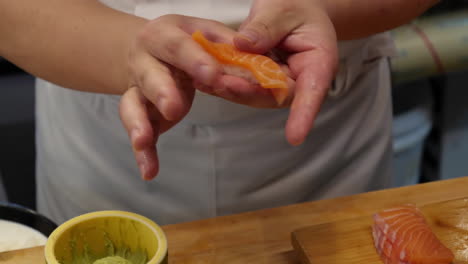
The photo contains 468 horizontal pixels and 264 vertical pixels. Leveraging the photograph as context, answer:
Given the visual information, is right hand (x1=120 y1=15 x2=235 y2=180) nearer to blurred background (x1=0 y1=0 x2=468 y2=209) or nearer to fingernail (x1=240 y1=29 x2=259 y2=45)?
fingernail (x1=240 y1=29 x2=259 y2=45)

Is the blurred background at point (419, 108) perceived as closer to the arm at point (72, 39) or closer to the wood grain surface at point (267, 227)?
the wood grain surface at point (267, 227)

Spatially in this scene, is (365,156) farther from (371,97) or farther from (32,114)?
(32,114)

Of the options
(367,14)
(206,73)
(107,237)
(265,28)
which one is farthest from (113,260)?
(367,14)

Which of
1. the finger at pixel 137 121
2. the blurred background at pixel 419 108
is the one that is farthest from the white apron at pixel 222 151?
the blurred background at pixel 419 108

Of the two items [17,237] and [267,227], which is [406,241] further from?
[17,237]

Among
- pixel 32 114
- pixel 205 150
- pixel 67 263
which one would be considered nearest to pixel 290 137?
pixel 67 263

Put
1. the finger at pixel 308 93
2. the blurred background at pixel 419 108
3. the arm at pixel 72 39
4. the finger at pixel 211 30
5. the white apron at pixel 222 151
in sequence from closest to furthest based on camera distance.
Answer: the finger at pixel 308 93
the finger at pixel 211 30
the arm at pixel 72 39
the white apron at pixel 222 151
the blurred background at pixel 419 108
